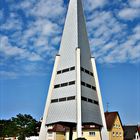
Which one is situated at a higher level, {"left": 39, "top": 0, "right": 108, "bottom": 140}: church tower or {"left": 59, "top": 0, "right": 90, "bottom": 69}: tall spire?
{"left": 59, "top": 0, "right": 90, "bottom": 69}: tall spire

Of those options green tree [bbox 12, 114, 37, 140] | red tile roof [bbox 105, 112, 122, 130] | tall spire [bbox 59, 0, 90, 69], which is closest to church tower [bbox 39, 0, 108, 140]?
tall spire [bbox 59, 0, 90, 69]

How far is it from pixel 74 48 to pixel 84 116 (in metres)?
12.1

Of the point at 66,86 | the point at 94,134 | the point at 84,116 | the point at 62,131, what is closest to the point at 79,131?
the point at 84,116

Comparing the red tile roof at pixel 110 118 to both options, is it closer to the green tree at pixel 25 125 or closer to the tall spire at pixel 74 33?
the green tree at pixel 25 125

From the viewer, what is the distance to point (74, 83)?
50.5 meters

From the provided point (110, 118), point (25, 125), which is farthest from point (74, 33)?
point (25, 125)

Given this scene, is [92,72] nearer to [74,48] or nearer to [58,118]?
[74,48]

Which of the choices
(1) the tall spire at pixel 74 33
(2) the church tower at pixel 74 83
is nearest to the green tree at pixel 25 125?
(2) the church tower at pixel 74 83

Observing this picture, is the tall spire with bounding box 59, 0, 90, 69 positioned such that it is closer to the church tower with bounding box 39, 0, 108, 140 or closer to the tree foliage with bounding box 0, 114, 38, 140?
Result: the church tower with bounding box 39, 0, 108, 140

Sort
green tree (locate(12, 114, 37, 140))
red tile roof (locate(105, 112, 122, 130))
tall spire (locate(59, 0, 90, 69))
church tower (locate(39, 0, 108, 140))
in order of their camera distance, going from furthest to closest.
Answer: green tree (locate(12, 114, 37, 140)), red tile roof (locate(105, 112, 122, 130)), tall spire (locate(59, 0, 90, 69)), church tower (locate(39, 0, 108, 140))

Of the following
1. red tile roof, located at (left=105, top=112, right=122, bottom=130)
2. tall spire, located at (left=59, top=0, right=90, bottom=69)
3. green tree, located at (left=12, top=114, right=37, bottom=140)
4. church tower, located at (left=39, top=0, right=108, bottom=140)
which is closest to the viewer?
church tower, located at (left=39, top=0, right=108, bottom=140)

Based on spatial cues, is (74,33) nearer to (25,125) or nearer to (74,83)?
(74,83)

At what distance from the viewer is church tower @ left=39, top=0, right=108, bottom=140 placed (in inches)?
1945

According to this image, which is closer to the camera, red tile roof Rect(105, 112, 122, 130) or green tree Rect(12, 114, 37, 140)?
red tile roof Rect(105, 112, 122, 130)
